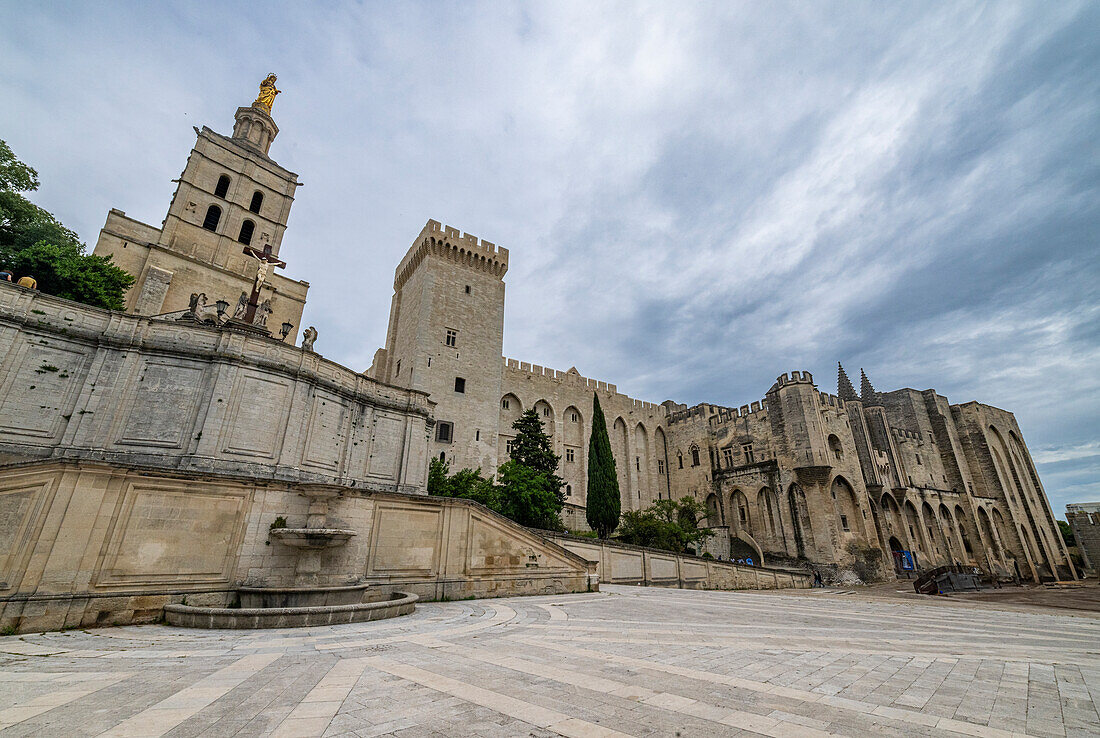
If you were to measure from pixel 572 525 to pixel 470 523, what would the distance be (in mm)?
21389

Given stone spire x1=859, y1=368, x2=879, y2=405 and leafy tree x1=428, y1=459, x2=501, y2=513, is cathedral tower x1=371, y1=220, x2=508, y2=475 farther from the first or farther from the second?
stone spire x1=859, y1=368, x2=879, y2=405

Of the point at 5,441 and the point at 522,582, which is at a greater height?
the point at 5,441

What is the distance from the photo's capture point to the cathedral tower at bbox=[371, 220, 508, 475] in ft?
93.0

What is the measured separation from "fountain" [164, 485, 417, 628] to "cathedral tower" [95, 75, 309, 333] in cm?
1805

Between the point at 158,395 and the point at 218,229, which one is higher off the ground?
the point at 218,229

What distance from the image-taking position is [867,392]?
46000mm

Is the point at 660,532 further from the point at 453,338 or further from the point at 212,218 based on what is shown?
the point at 212,218

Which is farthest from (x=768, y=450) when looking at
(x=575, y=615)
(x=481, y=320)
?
(x=575, y=615)

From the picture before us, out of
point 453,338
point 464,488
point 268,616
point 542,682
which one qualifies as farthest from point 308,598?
point 453,338

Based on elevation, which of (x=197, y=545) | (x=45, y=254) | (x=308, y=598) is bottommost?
(x=308, y=598)

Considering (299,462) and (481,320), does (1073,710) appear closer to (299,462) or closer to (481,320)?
(299,462)

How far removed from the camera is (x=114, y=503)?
780 cm

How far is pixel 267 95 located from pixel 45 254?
21.1m

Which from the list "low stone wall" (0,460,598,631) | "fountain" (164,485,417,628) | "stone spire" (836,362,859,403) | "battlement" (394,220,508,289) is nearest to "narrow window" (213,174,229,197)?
"battlement" (394,220,508,289)
